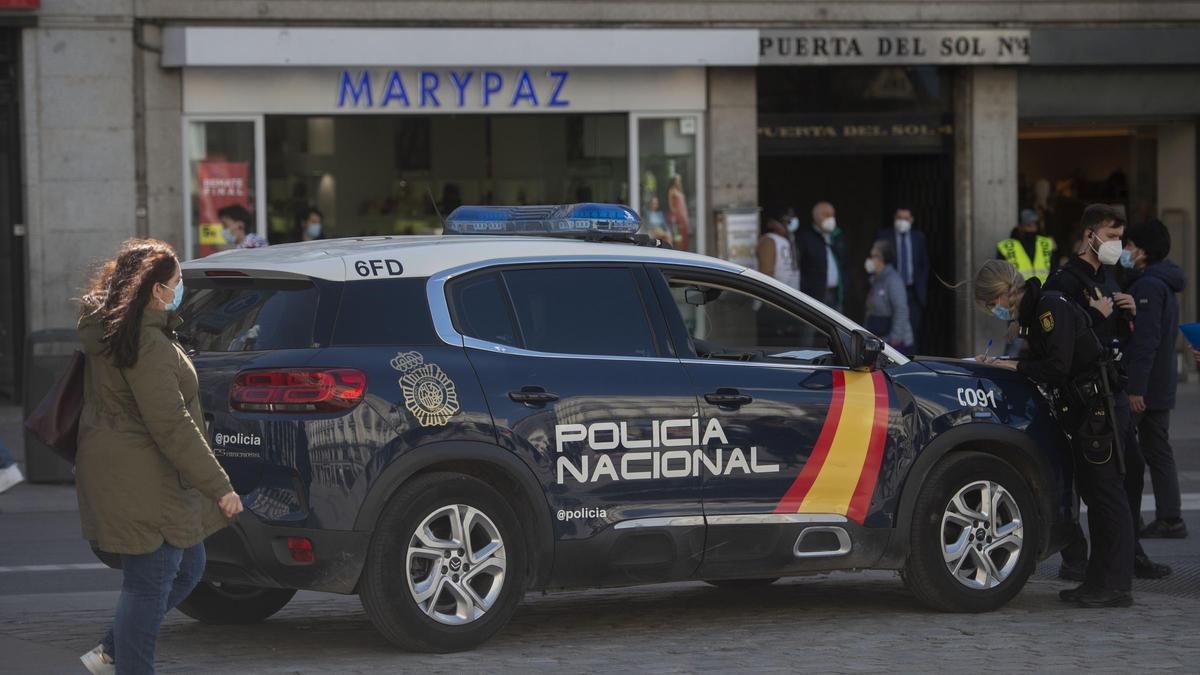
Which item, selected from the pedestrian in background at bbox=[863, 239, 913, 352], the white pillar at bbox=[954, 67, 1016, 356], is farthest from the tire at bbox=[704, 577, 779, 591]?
the white pillar at bbox=[954, 67, 1016, 356]

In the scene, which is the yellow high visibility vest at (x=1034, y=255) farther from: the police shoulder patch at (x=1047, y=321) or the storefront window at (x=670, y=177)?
the police shoulder patch at (x=1047, y=321)

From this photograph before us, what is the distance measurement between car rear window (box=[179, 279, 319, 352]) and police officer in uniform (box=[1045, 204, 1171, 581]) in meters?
3.51

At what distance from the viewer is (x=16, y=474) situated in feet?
26.5

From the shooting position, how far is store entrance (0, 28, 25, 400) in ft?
56.1

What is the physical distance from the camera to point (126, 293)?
585 centimetres

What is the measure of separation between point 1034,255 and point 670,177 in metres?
3.86

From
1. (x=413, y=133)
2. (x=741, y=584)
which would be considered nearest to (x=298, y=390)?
(x=741, y=584)

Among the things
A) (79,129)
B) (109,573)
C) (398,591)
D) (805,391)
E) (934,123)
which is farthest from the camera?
(934,123)

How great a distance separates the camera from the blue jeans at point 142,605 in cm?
595

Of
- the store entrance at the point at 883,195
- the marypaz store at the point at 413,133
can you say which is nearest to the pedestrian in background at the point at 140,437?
the marypaz store at the point at 413,133

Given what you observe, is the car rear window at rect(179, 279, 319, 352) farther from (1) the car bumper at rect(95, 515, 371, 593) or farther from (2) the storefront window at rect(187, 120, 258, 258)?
(2) the storefront window at rect(187, 120, 258, 258)

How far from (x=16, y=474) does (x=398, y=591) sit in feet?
7.03

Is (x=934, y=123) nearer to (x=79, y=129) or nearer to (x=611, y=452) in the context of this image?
(x=79, y=129)

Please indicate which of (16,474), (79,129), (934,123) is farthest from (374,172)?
(16,474)
